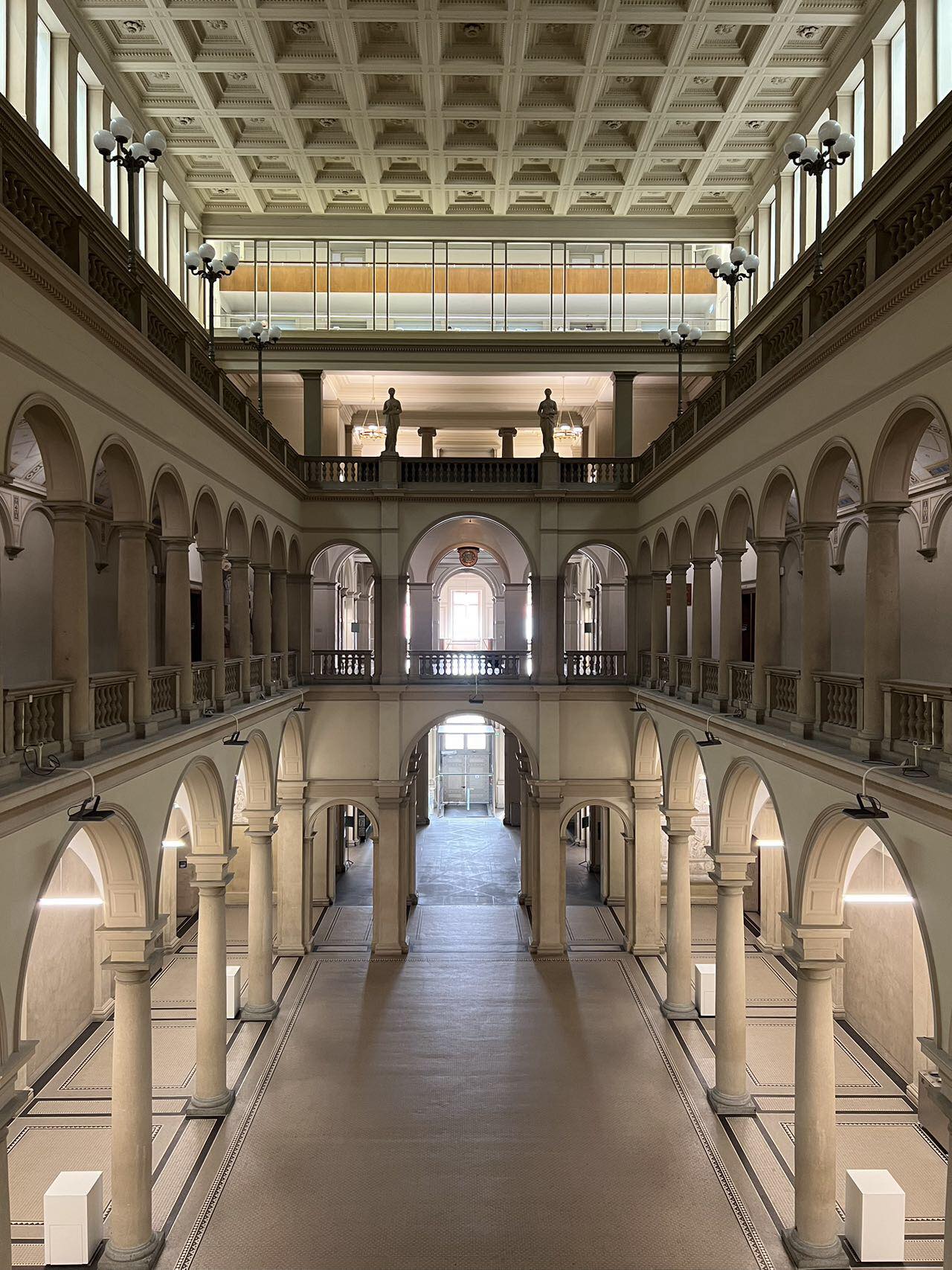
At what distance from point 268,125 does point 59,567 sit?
46.9ft

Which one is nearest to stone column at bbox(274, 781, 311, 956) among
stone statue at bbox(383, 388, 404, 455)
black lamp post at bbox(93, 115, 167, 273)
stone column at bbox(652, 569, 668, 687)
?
stone statue at bbox(383, 388, 404, 455)

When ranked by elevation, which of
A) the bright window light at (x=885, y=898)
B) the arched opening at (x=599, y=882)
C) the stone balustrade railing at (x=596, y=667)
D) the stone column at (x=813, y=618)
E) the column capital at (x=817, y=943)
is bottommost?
the arched opening at (x=599, y=882)

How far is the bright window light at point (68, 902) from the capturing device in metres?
A: 13.9

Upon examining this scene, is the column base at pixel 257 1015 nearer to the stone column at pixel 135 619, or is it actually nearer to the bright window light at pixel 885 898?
the stone column at pixel 135 619

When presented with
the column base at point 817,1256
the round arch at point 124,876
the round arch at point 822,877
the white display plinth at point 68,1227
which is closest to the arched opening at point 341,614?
the round arch at point 124,876

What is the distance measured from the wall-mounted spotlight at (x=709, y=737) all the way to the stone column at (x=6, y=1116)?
9757 mm

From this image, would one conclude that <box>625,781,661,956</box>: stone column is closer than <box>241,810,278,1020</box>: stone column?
No

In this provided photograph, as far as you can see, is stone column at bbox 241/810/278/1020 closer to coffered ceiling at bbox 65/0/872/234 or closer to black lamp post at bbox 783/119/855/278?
black lamp post at bbox 783/119/855/278

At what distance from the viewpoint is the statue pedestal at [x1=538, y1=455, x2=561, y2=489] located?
2144 cm

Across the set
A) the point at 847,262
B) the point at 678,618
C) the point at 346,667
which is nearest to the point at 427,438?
the point at 346,667

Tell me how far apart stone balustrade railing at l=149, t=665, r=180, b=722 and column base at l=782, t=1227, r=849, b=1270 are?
977 centimetres

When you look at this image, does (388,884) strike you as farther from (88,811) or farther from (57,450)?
(57,450)

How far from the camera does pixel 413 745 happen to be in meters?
21.9

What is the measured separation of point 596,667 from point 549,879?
526 cm
